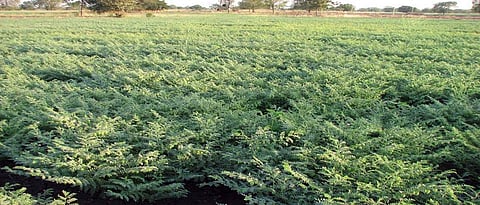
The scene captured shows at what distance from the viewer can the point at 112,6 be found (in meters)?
53.4

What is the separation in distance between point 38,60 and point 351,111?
9008 mm

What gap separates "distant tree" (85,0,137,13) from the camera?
5334 cm

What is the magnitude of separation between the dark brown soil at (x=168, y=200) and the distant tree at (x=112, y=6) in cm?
5245

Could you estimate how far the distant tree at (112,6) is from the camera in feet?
175

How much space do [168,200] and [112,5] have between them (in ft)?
176

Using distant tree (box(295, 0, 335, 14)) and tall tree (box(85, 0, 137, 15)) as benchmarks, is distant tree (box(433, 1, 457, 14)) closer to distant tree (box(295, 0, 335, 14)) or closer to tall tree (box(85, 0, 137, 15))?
distant tree (box(295, 0, 335, 14))

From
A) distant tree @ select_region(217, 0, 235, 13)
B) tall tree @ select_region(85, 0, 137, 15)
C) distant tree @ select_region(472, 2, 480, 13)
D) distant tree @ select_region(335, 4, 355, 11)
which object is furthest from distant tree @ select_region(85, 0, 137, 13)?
distant tree @ select_region(472, 2, 480, 13)

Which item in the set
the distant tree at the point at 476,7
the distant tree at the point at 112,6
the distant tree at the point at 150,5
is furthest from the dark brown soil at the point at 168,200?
the distant tree at the point at 476,7

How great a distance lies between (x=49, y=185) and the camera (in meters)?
4.38

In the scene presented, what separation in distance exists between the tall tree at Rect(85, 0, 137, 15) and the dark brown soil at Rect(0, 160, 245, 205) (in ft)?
173

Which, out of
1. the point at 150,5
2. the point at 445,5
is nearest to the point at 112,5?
the point at 150,5

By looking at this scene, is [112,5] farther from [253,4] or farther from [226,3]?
[226,3]

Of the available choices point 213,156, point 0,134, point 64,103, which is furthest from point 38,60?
point 213,156

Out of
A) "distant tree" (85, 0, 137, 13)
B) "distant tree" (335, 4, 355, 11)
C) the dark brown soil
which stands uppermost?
"distant tree" (335, 4, 355, 11)
